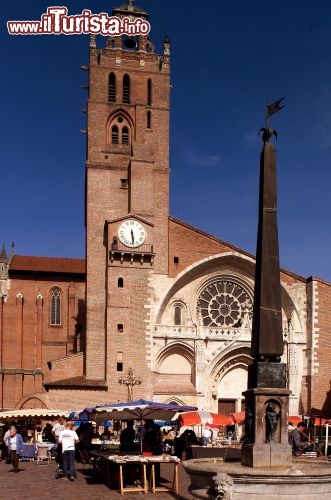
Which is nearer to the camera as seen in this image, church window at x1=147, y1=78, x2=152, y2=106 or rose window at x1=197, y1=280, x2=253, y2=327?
rose window at x1=197, y1=280, x2=253, y2=327

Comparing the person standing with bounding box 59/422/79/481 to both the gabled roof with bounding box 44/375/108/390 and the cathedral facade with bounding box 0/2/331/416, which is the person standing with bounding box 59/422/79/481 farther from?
the cathedral facade with bounding box 0/2/331/416

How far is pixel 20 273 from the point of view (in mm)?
49594

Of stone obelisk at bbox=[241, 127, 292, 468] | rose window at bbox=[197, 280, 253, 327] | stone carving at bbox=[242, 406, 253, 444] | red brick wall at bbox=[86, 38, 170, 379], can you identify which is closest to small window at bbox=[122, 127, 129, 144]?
red brick wall at bbox=[86, 38, 170, 379]

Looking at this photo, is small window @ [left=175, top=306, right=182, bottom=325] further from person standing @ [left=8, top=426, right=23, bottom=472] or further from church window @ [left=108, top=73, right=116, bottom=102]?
person standing @ [left=8, top=426, right=23, bottom=472]

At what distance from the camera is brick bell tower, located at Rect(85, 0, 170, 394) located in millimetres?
38125

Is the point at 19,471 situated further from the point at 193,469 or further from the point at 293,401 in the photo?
the point at 293,401

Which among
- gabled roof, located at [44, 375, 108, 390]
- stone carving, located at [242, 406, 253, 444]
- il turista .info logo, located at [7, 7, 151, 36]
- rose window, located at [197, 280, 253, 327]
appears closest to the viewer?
stone carving, located at [242, 406, 253, 444]

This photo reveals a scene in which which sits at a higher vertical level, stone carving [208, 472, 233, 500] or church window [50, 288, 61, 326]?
church window [50, 288, 61, 326]

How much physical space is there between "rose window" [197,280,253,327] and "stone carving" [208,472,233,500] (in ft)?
98.6

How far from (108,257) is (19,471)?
61.2ft

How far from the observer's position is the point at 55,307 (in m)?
50.4

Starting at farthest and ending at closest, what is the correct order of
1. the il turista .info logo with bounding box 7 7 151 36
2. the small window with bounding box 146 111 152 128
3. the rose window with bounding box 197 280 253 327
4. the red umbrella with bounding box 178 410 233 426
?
the small window with bounding box 146 111 152 128 → the rose window with bounding box 197 280 253 327 → the il turista .info logo with bounding box 7 7 151 36 → the red umbrella with bounding box 178 410 233 426

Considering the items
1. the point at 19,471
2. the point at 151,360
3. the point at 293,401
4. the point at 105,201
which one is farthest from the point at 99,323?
the point at 19,471

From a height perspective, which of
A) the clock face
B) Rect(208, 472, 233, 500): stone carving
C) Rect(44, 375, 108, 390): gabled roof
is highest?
the clock face
